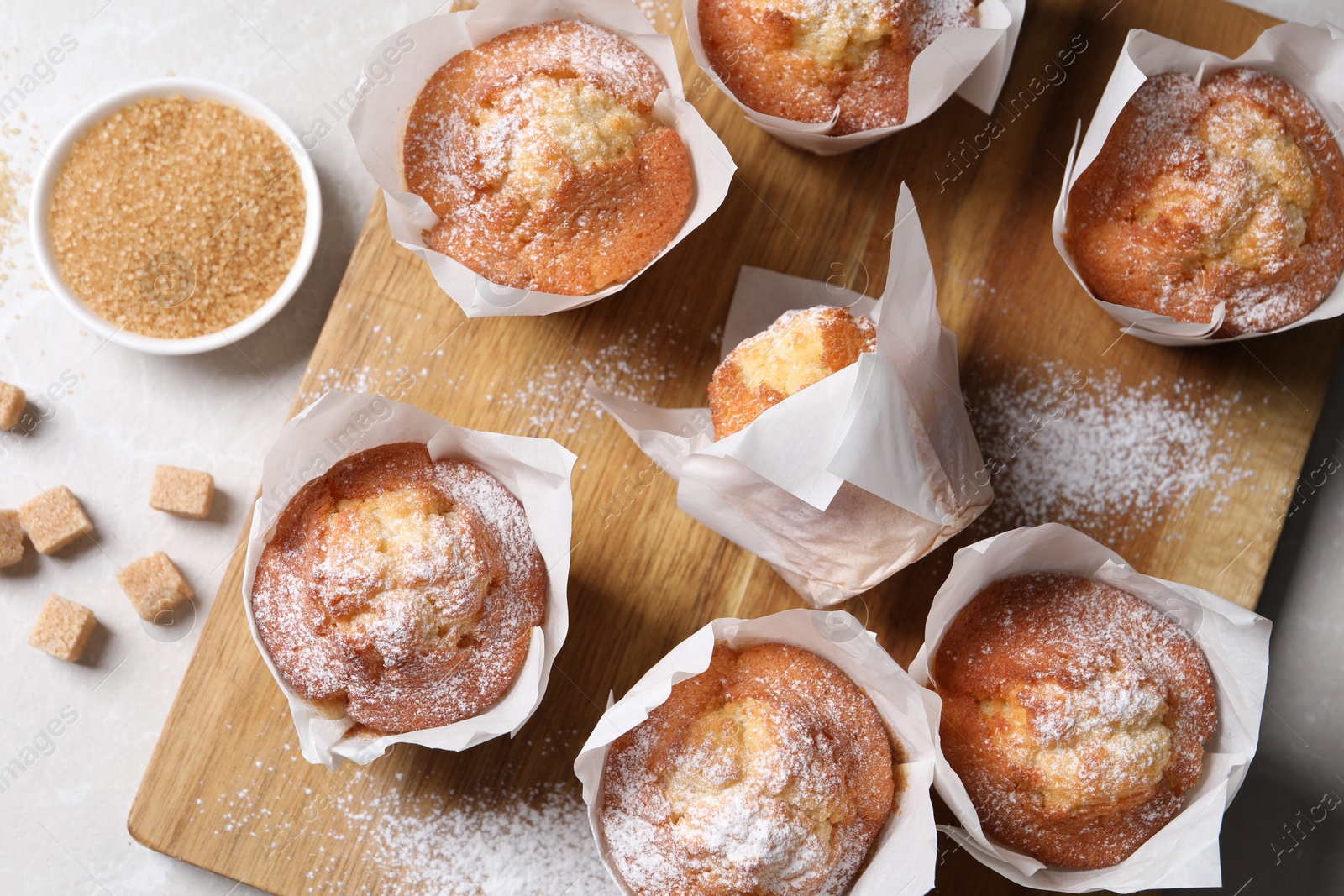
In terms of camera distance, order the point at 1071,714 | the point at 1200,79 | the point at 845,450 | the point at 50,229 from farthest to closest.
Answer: the point at 50,229 → the point at 1200,79 → the point at 1071,714 → the point at 845,450

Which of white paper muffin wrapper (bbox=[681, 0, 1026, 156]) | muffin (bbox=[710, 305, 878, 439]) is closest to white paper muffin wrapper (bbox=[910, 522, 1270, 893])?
muffin (bbox=[710, 305, 878, 439])

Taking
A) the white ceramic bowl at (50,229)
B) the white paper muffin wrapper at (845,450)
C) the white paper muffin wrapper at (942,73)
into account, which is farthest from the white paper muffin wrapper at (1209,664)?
the white ceramic bowl at (50,229)

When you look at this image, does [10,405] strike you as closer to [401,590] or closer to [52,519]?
[52,519]

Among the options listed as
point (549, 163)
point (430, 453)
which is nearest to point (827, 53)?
point (549, 163)

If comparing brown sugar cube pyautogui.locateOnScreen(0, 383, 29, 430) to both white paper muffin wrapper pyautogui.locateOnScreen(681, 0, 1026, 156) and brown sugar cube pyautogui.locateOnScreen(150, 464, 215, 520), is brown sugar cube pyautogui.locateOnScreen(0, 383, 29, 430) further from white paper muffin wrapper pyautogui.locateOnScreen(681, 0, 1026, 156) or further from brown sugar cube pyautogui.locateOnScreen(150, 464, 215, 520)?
white paper muffin wrapper pyautogui.locateOnScreen(681, 0, 1026, 156)

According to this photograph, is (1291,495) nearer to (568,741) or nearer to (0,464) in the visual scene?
(568,741)

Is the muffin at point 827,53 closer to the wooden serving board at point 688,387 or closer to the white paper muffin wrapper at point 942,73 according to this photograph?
the white paper muffin wrapper at point 942,73
